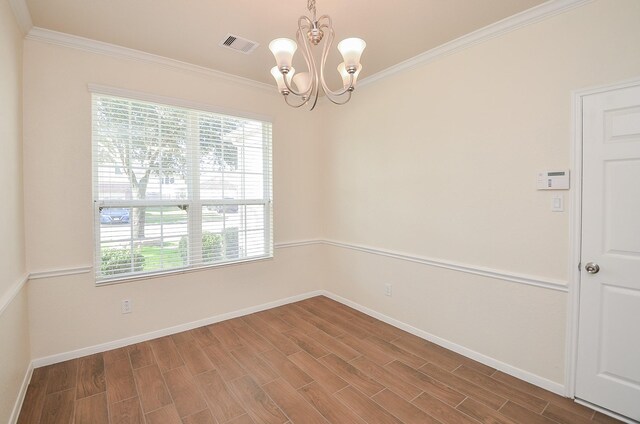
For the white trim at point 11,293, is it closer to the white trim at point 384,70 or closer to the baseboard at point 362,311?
the baseboard at point 362,311

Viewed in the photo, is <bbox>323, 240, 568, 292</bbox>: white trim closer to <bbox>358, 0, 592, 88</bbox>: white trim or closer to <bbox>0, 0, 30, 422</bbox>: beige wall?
<bbox>358, 0, 592, 88</bbox>: white trim

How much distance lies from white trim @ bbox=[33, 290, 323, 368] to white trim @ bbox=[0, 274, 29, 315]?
2.43ft

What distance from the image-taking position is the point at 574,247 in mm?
2051

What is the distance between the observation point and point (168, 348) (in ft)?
9.21

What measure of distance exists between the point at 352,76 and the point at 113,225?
2.48 metres

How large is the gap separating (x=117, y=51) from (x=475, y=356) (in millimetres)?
4158

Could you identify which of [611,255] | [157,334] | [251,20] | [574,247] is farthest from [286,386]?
[251,20]

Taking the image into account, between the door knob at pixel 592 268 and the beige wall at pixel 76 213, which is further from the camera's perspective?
the beige wall at pixel 76 213

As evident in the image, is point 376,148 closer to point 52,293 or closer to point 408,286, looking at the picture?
point 408,286

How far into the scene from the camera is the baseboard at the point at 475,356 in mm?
2180

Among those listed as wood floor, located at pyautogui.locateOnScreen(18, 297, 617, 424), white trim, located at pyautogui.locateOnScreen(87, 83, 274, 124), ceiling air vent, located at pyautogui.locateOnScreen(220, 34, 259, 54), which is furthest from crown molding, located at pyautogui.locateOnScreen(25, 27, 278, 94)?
wood floor, located at pyautogui.locateOnScreen(18, 297, 617, 424)

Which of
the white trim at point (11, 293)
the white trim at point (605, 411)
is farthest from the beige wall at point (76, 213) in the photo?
the white trim at point (605, 411)

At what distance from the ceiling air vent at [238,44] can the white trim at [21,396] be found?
9.86ft

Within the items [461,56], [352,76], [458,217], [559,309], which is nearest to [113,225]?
[352,76]
